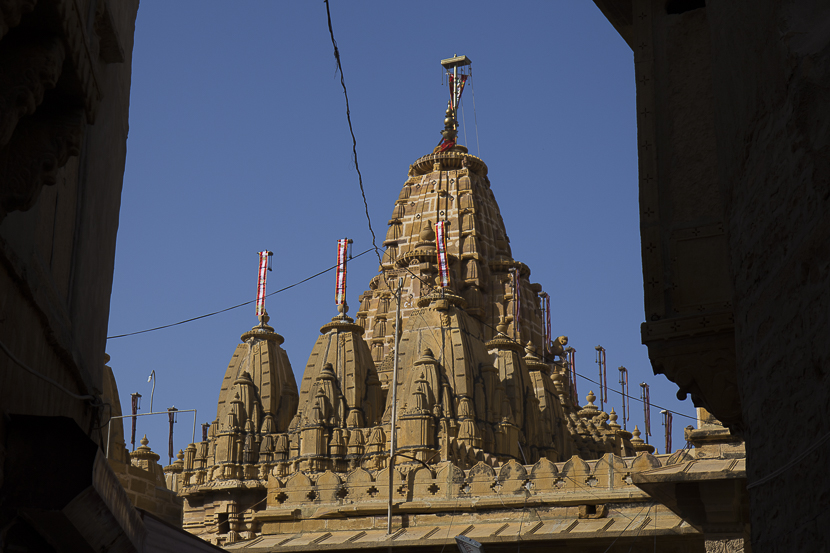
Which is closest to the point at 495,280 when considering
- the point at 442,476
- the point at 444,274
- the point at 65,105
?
the point at 444,274

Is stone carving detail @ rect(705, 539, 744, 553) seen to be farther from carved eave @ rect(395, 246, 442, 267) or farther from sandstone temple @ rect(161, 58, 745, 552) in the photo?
carved eave @ rect(395, 246, 442, 267)

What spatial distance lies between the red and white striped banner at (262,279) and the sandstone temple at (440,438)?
3383 millimetres

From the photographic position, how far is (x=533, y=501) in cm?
2497

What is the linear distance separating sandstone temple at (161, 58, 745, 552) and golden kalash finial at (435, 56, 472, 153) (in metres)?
0.37

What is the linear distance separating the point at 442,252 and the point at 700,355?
39.9m

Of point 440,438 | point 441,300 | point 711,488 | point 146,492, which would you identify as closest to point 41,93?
point 711,488

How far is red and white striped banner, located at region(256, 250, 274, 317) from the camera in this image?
49250mm

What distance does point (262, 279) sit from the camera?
1982 inches

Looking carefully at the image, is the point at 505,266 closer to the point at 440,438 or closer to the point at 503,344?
the point at 503,344

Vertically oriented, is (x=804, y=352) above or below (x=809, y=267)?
below

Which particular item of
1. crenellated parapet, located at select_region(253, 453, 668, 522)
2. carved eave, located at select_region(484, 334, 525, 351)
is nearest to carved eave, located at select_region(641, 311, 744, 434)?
crenellated parapet, located at select_region(253, 453, 668, 522)

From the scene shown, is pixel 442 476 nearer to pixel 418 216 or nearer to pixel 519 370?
pixel 519 370

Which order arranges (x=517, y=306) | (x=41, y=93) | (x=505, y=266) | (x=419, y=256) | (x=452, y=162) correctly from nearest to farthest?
1. (x=41, y=93)
2. (x=419, y=256)
3. (x=517, y=306)
4. (x=505, y=266)
5. (x=452, y=162)

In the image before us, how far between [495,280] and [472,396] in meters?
16.2
